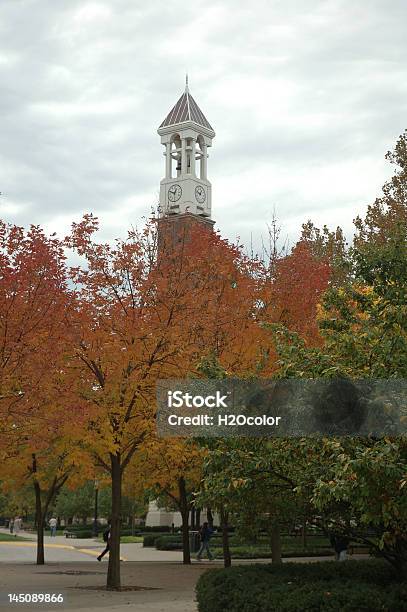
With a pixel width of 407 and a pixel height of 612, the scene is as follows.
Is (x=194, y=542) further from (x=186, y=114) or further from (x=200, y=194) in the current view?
(x=186, y=114)

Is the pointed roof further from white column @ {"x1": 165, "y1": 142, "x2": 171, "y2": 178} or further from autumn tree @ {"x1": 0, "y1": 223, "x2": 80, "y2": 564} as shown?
autumn tree @ {"x1": 0, "y1": 223, "x2": 80, "y2": 564}

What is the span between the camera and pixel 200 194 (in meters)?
83.4

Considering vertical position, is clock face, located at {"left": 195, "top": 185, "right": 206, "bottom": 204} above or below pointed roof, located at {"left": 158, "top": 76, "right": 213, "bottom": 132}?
below

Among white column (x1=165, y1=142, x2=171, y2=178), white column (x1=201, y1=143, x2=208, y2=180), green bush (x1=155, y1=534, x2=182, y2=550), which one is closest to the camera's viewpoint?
green bush (x1=155, y1=534, x2=182, y2=550)

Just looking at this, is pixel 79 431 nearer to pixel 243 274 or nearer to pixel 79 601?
pixel 79 601

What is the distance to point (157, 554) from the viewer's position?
37.2 meters

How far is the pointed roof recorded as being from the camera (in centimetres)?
8388

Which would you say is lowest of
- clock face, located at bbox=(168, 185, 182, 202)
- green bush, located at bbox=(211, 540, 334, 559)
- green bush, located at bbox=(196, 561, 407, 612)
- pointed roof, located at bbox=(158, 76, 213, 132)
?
green bush, located at bbox=(211, 540, 334, 559)

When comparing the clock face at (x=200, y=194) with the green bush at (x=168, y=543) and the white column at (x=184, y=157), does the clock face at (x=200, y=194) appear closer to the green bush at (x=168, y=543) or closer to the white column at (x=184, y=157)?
the white column at (x=184, y=157)

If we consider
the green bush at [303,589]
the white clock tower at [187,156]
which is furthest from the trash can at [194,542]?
the white clock tower at [187,156]

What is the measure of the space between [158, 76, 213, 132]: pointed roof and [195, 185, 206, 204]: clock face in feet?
23.5

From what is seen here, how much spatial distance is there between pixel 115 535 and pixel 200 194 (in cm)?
6652

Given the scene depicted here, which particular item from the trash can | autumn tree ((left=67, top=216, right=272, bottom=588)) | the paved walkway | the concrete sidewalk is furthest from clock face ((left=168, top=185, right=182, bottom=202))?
autumn tree ((left=67, top=216, right=272, bottom=588))

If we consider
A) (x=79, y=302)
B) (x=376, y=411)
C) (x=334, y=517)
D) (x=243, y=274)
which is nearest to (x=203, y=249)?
(x=243, y=274)
